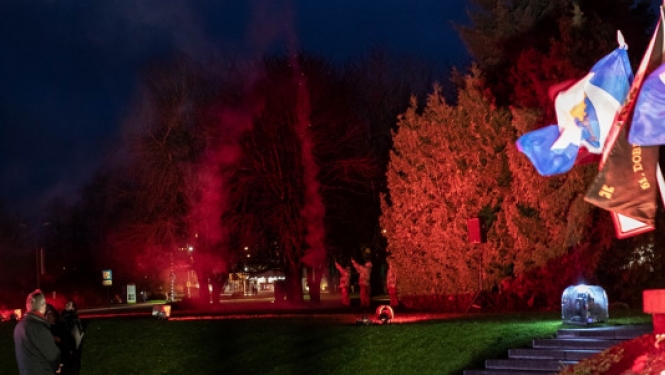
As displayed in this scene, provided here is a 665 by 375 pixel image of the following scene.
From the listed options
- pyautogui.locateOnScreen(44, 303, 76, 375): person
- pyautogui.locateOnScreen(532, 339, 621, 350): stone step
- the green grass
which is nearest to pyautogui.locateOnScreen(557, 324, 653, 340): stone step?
pyautogui.locateOnScreen(532, 339, 621, 350): stone step

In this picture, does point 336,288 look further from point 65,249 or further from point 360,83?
point 360,83

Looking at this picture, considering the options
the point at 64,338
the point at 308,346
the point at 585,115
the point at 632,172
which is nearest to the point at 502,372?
the point at 308,346

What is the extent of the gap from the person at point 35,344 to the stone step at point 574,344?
31.9 feet

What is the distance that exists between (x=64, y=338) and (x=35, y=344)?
4239 mm

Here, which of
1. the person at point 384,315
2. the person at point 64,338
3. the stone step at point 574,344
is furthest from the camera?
the person at point 384,315

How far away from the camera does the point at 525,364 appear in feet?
54.2

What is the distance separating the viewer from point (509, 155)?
29.4 m

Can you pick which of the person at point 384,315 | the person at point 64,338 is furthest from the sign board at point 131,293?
the person at point 64,338

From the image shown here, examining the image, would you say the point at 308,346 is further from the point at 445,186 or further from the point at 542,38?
the point at 542,38

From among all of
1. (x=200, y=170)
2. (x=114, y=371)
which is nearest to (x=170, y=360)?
(x=114, y=371)

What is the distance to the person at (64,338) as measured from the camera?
15648 millimetres

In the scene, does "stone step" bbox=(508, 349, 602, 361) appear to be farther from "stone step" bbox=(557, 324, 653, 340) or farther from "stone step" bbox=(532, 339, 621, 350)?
"stone step" bbox=(557, 324, 653, 340)

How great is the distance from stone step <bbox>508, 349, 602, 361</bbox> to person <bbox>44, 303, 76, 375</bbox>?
8561 millimetres

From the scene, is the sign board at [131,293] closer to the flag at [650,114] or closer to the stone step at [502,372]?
the stone step at [502,372]
